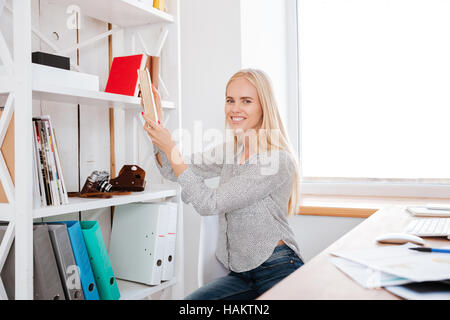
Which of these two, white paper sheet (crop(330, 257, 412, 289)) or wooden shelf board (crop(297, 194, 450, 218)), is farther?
wooden shelf board (crop(297, 194, 450, 218))

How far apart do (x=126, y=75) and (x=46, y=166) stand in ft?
1.75

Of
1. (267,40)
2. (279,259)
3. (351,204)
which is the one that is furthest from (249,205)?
(267,40)

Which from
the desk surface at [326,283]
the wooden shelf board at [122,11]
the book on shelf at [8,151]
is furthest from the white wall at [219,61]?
the book on shelf at [8,151]

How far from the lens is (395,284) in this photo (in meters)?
0.70

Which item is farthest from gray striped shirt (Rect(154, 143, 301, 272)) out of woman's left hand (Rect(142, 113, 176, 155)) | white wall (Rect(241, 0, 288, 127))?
white wall (Rect(241, 0, 288, 127))

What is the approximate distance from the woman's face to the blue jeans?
46 cm

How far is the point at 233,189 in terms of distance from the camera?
4.33 ft

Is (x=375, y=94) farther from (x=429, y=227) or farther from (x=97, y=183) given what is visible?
(x=97, y=183)

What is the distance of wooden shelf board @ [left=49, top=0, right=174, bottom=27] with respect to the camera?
4.85 ft

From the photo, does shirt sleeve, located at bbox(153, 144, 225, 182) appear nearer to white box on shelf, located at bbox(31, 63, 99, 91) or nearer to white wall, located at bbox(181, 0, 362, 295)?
white wall, located at bbox(181, 0, 362, 295)

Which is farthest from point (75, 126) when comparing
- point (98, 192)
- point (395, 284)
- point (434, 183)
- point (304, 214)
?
point (434, 183)

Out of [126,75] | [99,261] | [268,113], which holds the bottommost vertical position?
[99,261]

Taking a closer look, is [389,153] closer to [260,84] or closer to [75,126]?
[260,84]
